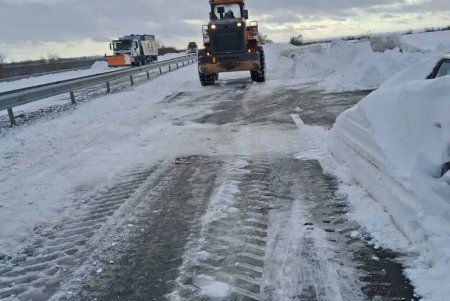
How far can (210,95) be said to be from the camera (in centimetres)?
1711

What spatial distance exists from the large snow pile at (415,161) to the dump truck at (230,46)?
13.9 metres

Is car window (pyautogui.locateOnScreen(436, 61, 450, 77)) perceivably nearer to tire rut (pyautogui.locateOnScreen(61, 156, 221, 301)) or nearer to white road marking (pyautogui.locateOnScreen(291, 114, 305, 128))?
tire rut (pyautogui.locateOnScreen(61, 156, 221, 301))

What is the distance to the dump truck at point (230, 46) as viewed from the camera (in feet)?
65.0

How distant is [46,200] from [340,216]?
11.6 feet

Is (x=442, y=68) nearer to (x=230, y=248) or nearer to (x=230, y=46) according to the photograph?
(x=230, y=248)

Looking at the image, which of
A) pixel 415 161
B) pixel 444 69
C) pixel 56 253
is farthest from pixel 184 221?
pixel 444 69

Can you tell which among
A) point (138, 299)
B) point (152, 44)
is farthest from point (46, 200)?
point (152, 44)

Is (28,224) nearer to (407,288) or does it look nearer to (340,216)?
(340,216)

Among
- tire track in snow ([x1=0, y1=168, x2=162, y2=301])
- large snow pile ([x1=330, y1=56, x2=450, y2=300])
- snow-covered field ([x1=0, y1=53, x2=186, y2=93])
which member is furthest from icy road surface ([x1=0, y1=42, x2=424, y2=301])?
snow-covered field ([x1=0, y1=53, x2=186, y2=93])

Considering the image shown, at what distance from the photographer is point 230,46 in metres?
20.1

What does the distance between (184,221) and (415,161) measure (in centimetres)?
230

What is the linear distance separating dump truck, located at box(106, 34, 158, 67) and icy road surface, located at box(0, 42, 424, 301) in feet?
119

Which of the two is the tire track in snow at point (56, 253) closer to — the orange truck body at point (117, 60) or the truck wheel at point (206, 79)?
the truck wheel at point (206, 79)

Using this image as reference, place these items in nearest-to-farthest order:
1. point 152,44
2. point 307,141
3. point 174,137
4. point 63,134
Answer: point 307,141
point 174,137
point 63,134
point 152,44
